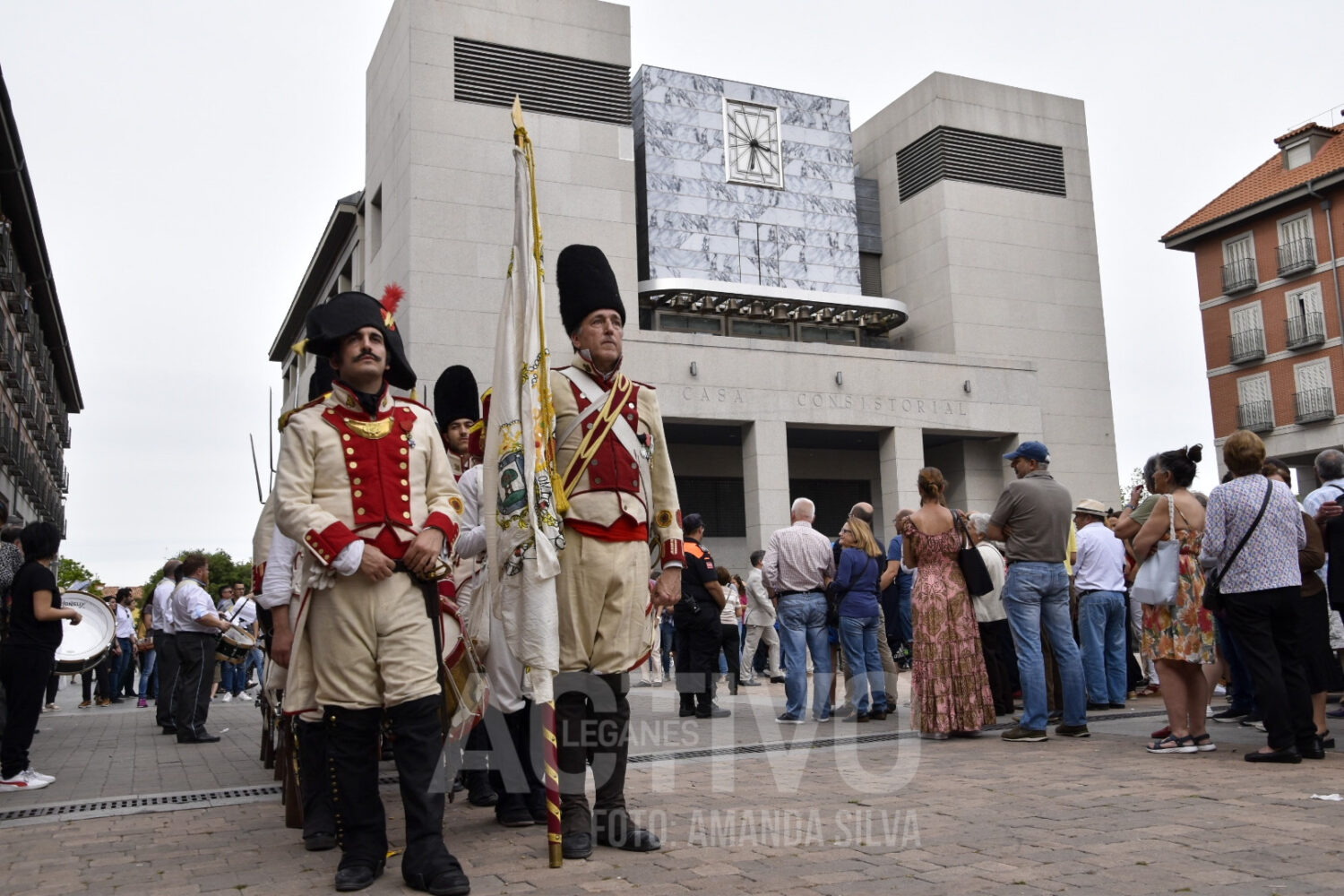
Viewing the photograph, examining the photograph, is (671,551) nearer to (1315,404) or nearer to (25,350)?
A: (25,350)

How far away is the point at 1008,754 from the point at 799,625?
9.84 ft

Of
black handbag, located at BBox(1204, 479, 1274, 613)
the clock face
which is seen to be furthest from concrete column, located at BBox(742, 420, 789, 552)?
black handbag, located at BBox(1204, 479, 1274, 613)

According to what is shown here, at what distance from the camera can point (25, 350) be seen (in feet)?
127

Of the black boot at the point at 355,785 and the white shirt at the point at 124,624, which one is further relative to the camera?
the white shirt at the point at 124,624

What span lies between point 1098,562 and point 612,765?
683cm

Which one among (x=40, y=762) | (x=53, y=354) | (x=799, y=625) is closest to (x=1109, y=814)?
(x=799, y=625)

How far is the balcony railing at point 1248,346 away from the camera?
41.8m

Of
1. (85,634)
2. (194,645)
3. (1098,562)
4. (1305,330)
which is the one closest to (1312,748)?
(1098,562)

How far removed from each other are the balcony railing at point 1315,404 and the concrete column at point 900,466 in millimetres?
15806

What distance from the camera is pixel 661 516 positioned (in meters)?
5.04

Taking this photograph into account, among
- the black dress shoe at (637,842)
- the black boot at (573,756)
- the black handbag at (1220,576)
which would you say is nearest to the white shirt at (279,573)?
the black boot at (573,756)

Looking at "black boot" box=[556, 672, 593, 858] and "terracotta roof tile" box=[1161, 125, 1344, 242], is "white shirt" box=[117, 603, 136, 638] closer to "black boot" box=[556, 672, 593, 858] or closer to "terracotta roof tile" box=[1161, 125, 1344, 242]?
Answer: "black boot" box=[556, 672, 593, 858]

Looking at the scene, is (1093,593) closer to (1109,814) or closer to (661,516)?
(1109,814)

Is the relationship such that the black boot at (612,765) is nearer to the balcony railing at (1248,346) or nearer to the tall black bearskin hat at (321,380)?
the tall black bearskin hat at (321,380)
